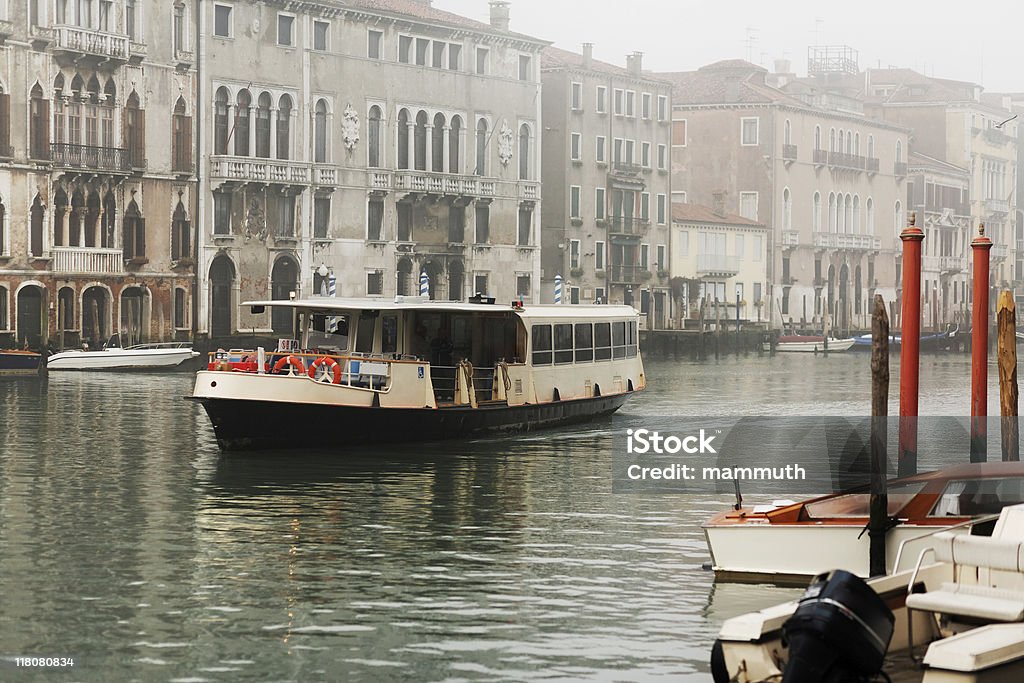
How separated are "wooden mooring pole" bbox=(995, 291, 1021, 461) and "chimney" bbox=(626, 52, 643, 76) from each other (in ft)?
142

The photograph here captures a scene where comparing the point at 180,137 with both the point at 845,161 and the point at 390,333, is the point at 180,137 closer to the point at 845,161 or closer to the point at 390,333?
the point at 390,333

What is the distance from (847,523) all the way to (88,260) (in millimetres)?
30730

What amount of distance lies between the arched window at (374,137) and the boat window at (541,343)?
24205mm

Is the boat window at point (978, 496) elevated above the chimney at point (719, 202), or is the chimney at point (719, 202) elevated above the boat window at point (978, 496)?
the chimney at point (719, 202)

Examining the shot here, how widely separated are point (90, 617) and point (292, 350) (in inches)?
412

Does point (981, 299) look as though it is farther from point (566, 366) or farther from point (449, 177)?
point (449, 177)

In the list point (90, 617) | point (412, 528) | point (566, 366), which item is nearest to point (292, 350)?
point (566, 366)

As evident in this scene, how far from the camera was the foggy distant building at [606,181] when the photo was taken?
55844 mm

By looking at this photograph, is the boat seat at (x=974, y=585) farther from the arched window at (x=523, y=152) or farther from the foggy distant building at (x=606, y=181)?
the foggy distant building at (x=606, y=181)

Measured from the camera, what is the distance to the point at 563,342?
2419cm

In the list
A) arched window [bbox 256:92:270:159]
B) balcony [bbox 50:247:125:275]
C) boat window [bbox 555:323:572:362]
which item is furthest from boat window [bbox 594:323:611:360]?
arched window [bbox 256:92:270:159]

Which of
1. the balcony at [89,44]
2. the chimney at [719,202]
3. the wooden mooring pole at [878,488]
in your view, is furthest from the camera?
the chimney at [719,202]

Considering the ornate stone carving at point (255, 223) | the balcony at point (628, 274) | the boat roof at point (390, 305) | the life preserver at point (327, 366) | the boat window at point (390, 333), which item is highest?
the ornate stone carving at point (255, 223)

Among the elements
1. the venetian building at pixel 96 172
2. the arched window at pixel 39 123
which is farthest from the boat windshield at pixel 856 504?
the arched window at pixel 39 123
